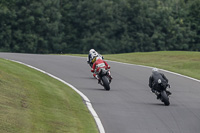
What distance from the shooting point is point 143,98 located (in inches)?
717

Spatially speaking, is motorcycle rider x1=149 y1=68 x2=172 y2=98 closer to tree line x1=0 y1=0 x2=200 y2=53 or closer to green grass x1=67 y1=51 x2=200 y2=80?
green grass x1=67 y1=51 x2=200 y2=80

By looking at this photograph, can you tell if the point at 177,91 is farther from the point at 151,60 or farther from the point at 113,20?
the point at 113,20

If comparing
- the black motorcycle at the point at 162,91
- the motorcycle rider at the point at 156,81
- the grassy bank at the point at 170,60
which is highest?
the motorcycle rider at the point at 156,81

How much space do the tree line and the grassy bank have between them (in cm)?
3806

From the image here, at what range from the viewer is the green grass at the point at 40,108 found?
11.8 meters

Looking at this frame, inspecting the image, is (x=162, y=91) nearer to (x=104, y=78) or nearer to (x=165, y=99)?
(x=165, y=99)

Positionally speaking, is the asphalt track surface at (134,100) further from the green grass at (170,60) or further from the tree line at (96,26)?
the tree line at (96,26)

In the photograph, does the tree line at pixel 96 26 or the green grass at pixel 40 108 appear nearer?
the green grass at pixel 40 108

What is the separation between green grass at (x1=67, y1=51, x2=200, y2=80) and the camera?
29.2m

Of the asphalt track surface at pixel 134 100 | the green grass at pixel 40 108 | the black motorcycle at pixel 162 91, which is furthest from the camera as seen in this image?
the black motorcycle at pixel 162 91

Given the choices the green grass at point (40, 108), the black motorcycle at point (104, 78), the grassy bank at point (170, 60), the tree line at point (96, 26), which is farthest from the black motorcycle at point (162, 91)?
the tree line at point (96, 26)

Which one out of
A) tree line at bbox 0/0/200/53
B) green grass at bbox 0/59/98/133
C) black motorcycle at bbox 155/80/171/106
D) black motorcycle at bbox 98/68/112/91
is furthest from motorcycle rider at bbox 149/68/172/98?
tree line at bbox 0/0/200/53

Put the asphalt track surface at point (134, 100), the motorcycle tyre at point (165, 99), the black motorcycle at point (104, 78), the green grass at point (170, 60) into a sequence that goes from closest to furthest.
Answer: the asphalt track surface at point (134, 100), the motorcycle tyre at point (165, 99), the black motorcycle at point (104, 78), the green grass at point (170, 60)

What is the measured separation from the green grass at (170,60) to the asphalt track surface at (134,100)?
2.84 m
